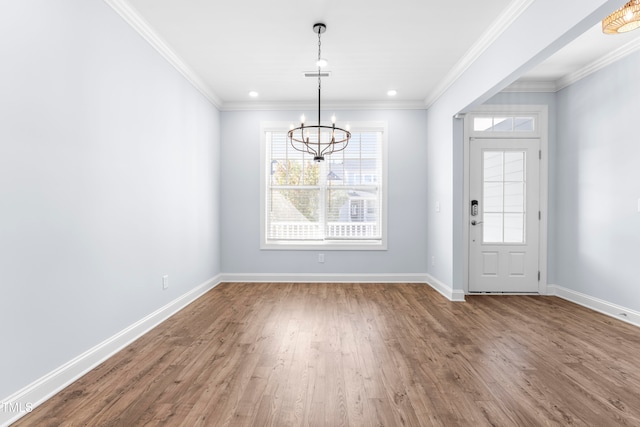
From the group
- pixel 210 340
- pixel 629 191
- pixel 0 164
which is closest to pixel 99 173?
pixel 0 164

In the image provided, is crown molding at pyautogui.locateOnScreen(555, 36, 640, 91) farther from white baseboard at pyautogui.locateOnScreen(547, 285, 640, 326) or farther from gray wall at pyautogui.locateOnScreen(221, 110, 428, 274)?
white baseboard at pyautogui.locateOnScreen(547, 285, 640, 326)

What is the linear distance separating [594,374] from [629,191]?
2.23 m

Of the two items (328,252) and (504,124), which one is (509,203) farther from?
(328,252)

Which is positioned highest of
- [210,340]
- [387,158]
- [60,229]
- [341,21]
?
[341,21]

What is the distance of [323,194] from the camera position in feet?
16.9

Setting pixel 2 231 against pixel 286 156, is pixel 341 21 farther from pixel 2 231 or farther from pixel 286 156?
pixel 2 231

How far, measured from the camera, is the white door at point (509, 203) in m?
4.40

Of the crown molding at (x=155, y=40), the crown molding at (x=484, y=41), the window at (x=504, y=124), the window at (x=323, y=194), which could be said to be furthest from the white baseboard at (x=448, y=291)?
the crown molding at (x=155, y=40)

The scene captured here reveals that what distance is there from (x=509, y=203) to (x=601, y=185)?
3.21ft

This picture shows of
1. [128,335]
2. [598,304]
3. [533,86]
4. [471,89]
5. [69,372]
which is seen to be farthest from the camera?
[533,86]

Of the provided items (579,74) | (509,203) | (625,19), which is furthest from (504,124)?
(625,19)

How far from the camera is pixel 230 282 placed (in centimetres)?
510

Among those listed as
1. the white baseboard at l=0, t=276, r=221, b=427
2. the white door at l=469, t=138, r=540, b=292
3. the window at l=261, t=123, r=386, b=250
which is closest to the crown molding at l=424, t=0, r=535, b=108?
the white door at l=469, t=138, r=540, b=292

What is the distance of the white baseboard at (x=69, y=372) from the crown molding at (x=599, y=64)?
5.58m
